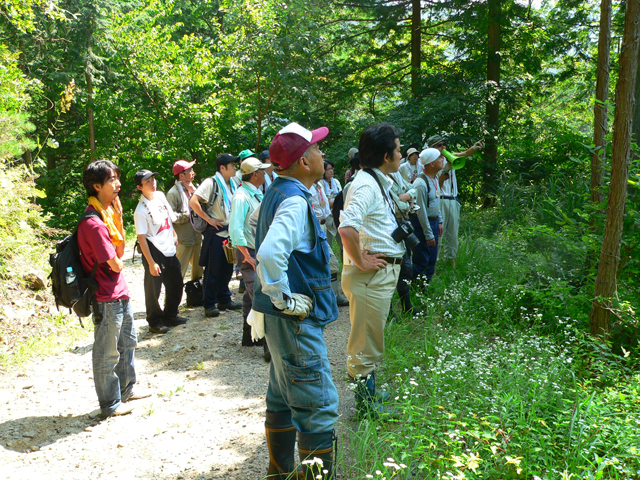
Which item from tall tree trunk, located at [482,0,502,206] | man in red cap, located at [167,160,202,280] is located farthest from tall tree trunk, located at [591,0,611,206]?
tall tree trunk, located at [482,0,502,206]

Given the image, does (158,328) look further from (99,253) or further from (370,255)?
(370,255)

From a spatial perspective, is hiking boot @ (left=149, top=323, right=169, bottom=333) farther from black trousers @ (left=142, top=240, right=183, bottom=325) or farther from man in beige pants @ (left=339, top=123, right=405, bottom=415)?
man in beige pants @ (left=339, top=123, right=405, bottom=415)

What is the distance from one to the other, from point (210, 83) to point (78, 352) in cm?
1293

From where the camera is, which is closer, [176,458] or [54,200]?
[176,458]

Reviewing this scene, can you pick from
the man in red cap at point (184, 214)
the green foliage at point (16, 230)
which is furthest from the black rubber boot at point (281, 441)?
the green foliage at point (16, 230)

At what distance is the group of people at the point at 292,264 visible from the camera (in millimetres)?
2500

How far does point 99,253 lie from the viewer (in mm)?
3838

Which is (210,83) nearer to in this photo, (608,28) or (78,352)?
(78,352)

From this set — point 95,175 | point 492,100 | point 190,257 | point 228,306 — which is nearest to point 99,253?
point 95,175

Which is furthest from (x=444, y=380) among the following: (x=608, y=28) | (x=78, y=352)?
(x=78, y=352)

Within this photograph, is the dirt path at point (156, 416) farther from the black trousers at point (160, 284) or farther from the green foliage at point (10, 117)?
the green foliage at point (10, 117)

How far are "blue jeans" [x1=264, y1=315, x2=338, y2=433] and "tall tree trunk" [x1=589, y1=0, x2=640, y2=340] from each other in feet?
8.33

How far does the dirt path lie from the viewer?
135 inches

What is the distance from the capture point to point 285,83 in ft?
45.3
